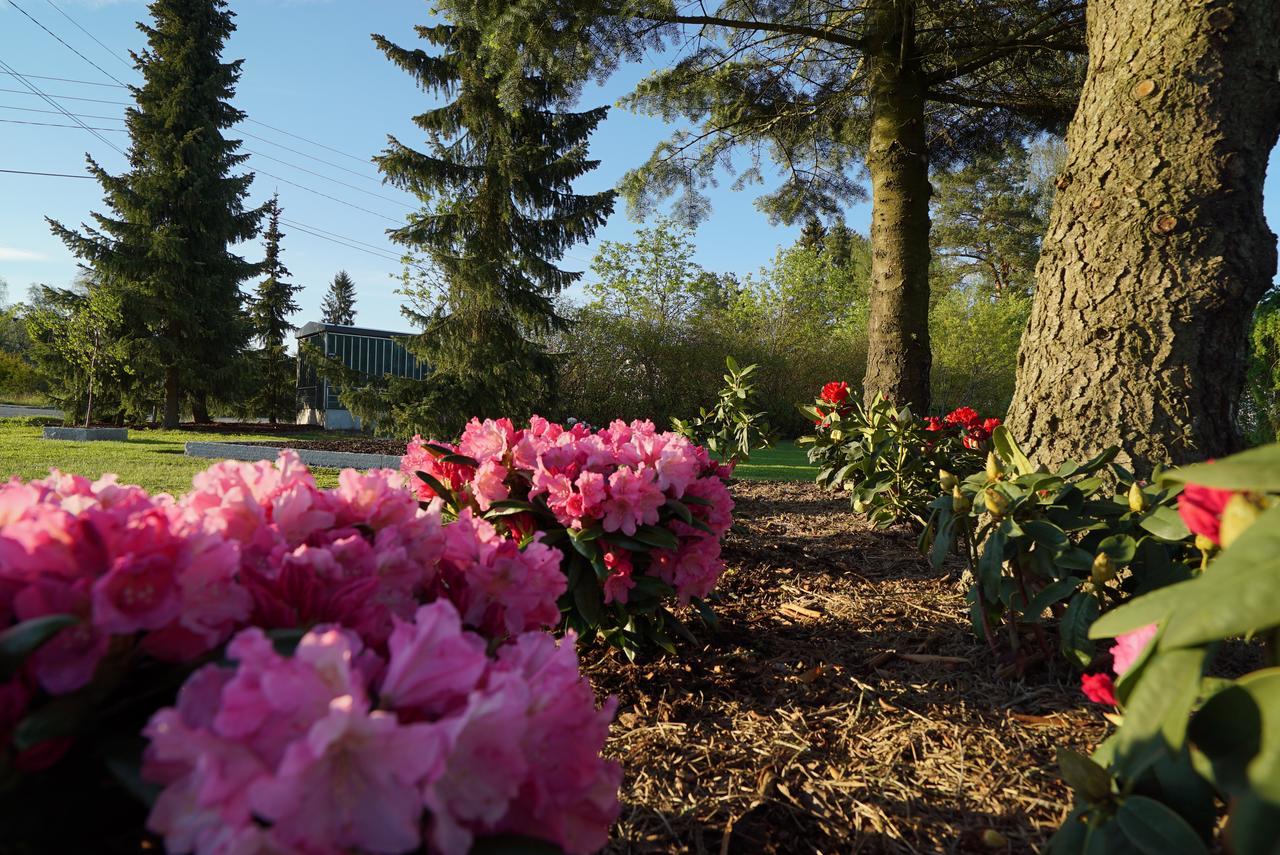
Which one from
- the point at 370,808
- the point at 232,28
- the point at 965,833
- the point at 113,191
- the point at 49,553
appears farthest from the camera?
the point at 232,28

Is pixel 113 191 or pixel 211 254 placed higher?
pixel 113 191

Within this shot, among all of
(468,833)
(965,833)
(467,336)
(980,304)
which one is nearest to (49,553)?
(468,833)

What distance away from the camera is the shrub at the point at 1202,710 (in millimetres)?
534

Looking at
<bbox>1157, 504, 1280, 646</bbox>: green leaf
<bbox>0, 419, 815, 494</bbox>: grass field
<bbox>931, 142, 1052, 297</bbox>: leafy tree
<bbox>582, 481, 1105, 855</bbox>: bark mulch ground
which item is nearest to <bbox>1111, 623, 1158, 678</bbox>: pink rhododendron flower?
<bbox>1157, 504, 1280, 646</bbox>: green leaf

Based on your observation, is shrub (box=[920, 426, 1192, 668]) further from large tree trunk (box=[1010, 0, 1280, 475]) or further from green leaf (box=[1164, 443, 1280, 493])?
green leaf (box=[1164, 443, 1280, 493])

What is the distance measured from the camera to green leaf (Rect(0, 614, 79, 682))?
1.57 feet

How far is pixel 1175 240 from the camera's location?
1938mm

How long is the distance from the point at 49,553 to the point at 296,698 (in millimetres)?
281

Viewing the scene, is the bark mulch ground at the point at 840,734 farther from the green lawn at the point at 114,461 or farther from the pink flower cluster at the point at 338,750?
the green lawn at the point at 114,461

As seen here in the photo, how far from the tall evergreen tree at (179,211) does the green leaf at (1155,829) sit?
17177 mm

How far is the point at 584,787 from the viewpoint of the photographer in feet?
2.01

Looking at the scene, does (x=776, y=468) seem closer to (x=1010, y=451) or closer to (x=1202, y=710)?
(x=1010, y=451)

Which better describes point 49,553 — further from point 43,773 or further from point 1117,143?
point 1117,143

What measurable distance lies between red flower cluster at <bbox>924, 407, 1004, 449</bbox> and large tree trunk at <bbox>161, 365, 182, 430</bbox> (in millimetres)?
15582
